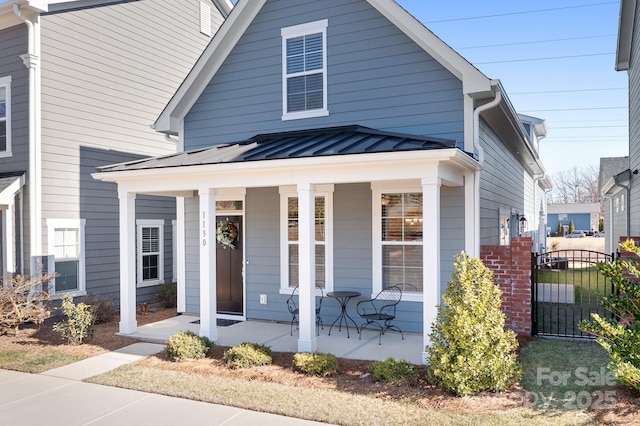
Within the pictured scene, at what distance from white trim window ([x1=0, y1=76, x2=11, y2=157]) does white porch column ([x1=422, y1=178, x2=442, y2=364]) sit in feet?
30.6

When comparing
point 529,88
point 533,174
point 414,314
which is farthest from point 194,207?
point 529,88

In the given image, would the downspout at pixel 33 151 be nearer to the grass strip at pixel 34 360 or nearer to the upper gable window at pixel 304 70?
the grass strip at pixel 34 360

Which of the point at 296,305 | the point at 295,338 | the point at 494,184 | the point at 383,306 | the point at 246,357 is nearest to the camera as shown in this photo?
the point at 246,357

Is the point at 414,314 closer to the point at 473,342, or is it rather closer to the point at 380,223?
the point at 380,223

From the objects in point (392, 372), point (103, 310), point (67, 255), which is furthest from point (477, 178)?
point (67, 255)

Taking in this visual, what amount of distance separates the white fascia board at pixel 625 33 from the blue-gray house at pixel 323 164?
4038mm

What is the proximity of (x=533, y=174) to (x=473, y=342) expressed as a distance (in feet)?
53.2

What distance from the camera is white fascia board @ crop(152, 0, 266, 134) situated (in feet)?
33.8

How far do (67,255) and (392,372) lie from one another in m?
8.37

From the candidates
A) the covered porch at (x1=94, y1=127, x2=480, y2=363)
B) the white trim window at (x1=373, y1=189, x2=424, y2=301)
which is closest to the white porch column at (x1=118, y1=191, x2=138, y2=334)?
the covered porch at (x1=94, y1=127, x2=480, y2=363)

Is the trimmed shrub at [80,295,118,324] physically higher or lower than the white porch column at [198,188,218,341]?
lower

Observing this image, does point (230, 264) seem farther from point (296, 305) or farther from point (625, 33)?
point (625, 33)

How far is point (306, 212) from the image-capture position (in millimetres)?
7758

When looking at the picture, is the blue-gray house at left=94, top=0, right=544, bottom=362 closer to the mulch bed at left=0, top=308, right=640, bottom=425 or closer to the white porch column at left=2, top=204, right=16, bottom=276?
the mulch bed at left=0, top=308, right=640, bottom=425
